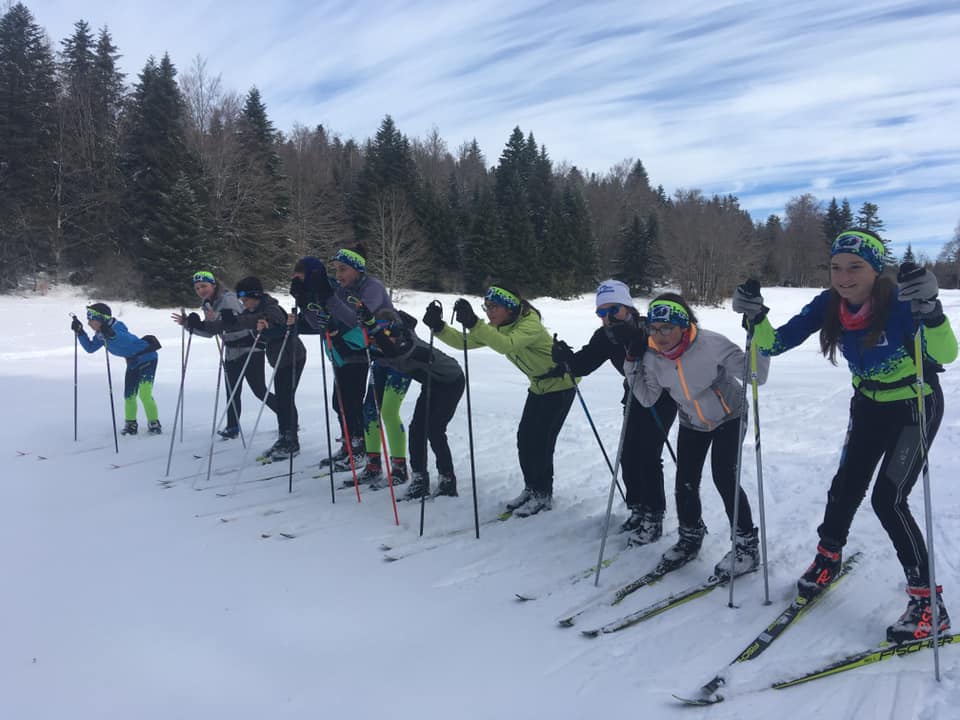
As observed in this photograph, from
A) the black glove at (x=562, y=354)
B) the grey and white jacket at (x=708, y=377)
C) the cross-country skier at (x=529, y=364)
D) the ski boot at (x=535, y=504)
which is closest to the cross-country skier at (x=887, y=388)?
the grey and white jacket at (x=708, y=377)

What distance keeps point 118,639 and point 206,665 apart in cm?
59

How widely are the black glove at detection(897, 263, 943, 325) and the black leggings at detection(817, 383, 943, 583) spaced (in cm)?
49

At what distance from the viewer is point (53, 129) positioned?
2692 cm

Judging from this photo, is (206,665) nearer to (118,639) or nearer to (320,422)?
(118,639)

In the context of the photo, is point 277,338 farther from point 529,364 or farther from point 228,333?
point 529,364

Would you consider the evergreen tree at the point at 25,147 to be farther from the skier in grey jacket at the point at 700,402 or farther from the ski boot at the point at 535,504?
the skier in grey jacket at the point at 700,402

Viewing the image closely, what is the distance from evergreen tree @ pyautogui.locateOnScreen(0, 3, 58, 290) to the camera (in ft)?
79.7

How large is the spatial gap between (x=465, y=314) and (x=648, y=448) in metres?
1.70

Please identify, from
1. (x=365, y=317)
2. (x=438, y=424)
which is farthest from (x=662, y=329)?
(x=365, y=317)

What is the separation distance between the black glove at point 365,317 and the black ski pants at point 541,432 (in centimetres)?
146

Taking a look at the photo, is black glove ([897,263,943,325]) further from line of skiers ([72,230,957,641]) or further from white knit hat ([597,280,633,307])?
white knit hat ([597,280,633,307])

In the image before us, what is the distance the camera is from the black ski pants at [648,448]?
4277 mm

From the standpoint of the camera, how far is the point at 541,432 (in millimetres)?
4832

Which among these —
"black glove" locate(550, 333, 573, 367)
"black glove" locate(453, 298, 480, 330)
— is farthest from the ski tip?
"black glove" locate(453, 298, 480, 330)
